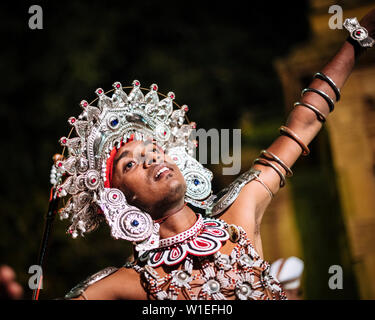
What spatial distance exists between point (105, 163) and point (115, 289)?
825 millimetres

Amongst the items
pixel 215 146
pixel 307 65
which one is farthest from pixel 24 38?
pixel 215 146

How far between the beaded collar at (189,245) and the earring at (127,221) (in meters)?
0.08

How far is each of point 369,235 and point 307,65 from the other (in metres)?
3.45

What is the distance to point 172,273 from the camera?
9.18ft

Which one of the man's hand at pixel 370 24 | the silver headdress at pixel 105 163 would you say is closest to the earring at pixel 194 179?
the silver headdress at pixel 105 163

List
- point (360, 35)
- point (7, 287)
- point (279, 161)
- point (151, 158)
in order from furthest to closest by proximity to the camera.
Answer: point (360, 35) → point (279, 161) → point (151, 158) → point (7, 287)

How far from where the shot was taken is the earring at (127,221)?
2.84m

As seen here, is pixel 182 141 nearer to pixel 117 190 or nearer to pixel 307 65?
pixel 117 190

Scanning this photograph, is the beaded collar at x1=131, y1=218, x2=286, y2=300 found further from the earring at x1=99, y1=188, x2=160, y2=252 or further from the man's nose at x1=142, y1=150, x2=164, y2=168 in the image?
the man's nose at x1=142, y1=150, x2=164, y2=168

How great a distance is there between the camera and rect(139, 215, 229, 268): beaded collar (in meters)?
2.80

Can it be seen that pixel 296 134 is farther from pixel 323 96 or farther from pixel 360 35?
pixel 360 35

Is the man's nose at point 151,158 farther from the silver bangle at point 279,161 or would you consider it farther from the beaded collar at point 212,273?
the silver bangle at point 279,161

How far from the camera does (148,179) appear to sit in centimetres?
292

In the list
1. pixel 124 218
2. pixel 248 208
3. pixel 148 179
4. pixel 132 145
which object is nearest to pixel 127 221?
pixel 124 218
